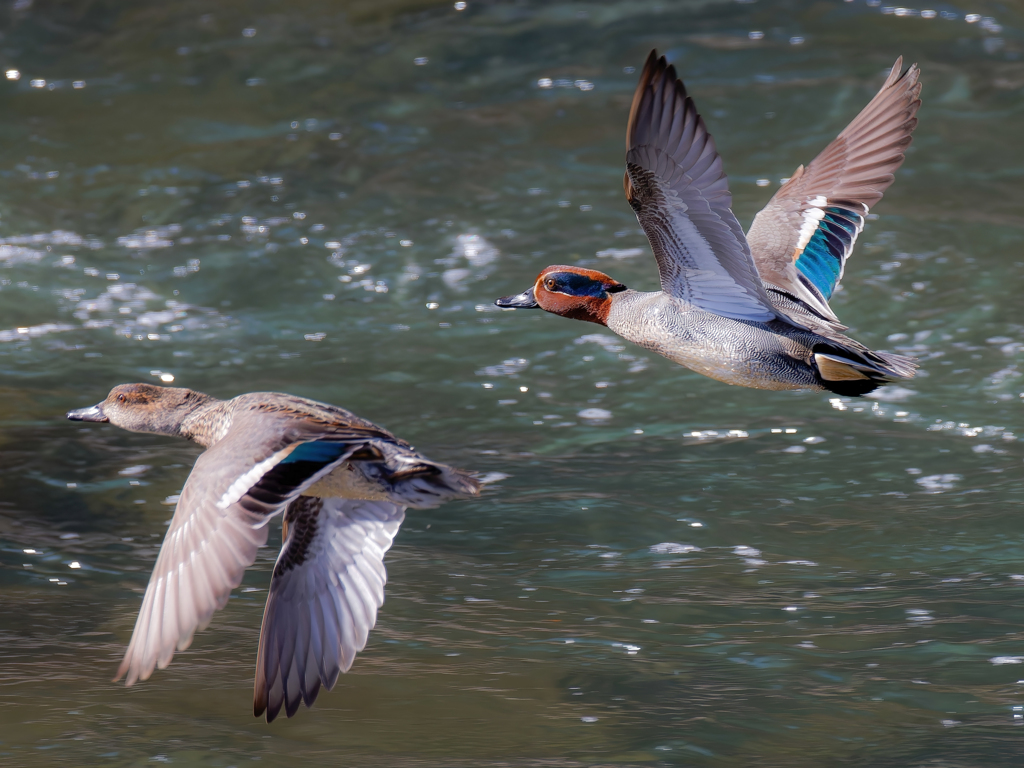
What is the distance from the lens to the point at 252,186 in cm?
1377

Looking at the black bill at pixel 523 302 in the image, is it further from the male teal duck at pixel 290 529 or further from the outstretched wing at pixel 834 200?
the male teal duck at pixel 290 529

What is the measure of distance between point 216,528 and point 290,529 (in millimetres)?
1137

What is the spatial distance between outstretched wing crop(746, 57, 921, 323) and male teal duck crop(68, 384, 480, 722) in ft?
8.73

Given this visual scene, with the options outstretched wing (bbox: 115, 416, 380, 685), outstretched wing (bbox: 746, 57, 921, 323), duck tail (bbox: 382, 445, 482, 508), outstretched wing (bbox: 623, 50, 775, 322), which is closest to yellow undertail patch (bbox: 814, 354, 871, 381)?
outstretched wing (bbox: 623, 50, 775, 322)

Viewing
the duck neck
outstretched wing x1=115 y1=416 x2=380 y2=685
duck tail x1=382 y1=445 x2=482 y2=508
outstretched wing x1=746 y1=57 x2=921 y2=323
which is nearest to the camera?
outstretched wing x1=115 y1=416 x2=380 y2=685

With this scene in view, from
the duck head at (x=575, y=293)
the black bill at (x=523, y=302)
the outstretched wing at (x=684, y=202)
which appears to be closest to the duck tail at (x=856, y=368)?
the outstretched wing at (x=684, y=202)

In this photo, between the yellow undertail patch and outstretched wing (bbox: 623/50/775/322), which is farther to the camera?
the yellow undertail patch

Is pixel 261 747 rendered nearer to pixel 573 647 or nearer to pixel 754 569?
pixel 573 647

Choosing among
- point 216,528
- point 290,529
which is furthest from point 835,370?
point 216,528

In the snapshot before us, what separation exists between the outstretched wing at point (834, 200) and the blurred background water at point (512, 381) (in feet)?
4.73

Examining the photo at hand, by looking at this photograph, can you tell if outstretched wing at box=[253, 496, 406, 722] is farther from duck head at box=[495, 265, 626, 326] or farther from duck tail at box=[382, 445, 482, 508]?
duck head at box=[495, 265, 626, 326]

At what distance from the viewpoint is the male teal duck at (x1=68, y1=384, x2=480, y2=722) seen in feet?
14.3

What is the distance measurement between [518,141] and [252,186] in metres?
2.86

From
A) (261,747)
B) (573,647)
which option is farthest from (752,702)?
(261,747)
